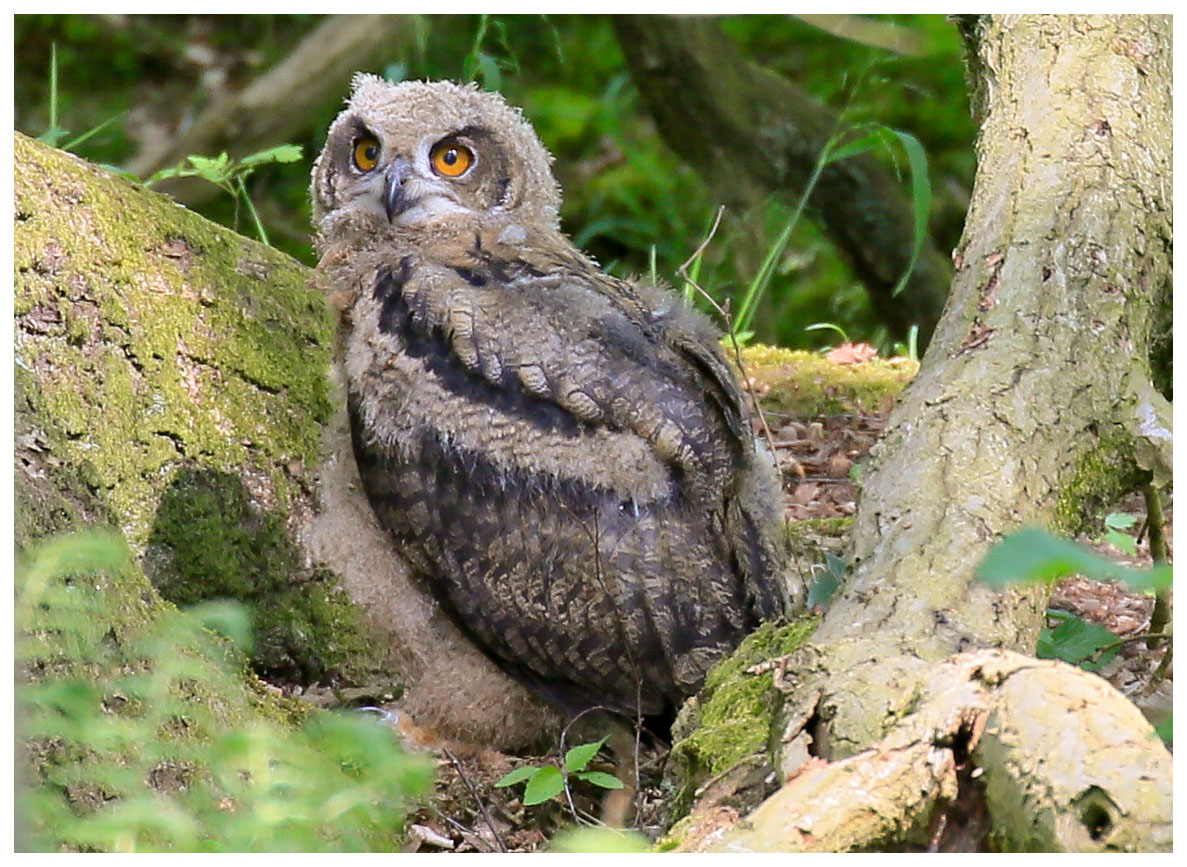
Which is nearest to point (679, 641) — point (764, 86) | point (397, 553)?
point (397, 553)

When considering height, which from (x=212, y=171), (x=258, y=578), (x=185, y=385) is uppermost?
(x=212, y=171)

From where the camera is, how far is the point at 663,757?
11.6ft

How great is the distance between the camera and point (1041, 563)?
136 cm

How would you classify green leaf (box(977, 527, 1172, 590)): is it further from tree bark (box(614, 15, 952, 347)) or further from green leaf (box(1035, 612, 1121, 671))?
tree bark (box(614, 15, 952, 347))

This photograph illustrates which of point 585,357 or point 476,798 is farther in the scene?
point 585,357

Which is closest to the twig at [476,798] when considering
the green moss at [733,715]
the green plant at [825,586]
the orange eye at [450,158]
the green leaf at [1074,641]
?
the green moss at [733,715]

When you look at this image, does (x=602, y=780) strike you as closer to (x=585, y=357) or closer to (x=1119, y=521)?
(x=585, y=357)

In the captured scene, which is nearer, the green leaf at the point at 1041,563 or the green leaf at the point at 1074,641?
the green leaf at the point at 1041,563

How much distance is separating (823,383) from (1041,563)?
13.3ft

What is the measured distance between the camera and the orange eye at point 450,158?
3.92 metres

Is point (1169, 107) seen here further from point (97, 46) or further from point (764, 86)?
point (97, 46)

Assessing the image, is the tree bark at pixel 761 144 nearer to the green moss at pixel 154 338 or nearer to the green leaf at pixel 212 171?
the green leaf at pixel 212 171

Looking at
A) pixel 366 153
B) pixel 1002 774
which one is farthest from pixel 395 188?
pixel 1002 774

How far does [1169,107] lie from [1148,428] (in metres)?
1.00
